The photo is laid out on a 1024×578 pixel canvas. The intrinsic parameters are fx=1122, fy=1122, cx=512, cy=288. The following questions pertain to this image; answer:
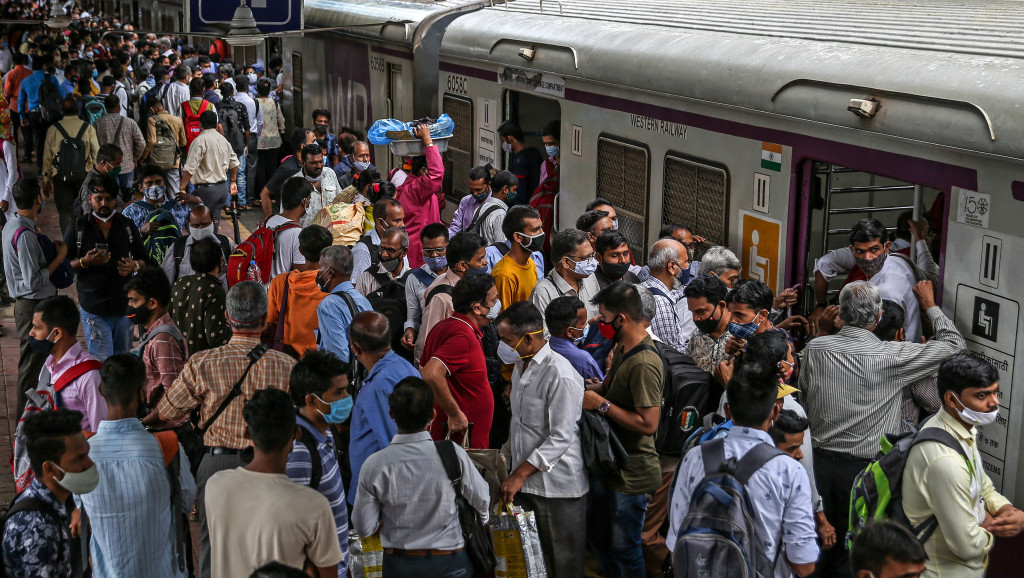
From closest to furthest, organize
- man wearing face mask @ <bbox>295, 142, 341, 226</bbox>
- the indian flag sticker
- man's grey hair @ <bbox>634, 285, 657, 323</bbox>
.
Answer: man's grey hair @ <bbox>634, 285, 657, 323</bbox>, the indian flag sticker, man wearing face mask @ <bbox>295, 142, 341, 226</bbox>

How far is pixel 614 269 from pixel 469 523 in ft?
7.18

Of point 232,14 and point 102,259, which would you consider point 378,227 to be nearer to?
point 102,259

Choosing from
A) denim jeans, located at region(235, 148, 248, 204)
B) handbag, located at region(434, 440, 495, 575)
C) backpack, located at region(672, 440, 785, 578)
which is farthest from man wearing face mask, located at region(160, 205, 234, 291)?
denim jeans, located at region(235, 148, 248, 204)

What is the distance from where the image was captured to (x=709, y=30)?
6.77 meters

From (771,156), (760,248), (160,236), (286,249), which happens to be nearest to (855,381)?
(760,248)

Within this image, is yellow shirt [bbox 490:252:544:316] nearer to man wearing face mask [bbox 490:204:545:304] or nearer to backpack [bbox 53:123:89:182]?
man wearing face mask [bbox 490:204:545:304]

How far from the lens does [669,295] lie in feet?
18.7

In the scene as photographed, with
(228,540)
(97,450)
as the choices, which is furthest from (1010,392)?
(97,450)

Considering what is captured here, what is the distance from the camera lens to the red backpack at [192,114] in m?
12.9

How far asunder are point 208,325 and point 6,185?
489cm

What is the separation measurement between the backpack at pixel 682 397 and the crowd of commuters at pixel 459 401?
0.02 m

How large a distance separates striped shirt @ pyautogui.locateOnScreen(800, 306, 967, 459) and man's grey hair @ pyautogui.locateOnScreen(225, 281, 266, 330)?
231 cm

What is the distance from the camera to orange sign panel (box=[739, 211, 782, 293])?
567 centimetres

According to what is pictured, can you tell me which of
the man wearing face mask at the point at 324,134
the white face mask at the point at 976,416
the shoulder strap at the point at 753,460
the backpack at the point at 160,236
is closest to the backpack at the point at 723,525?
the shoulder strap at the point at 753,460
